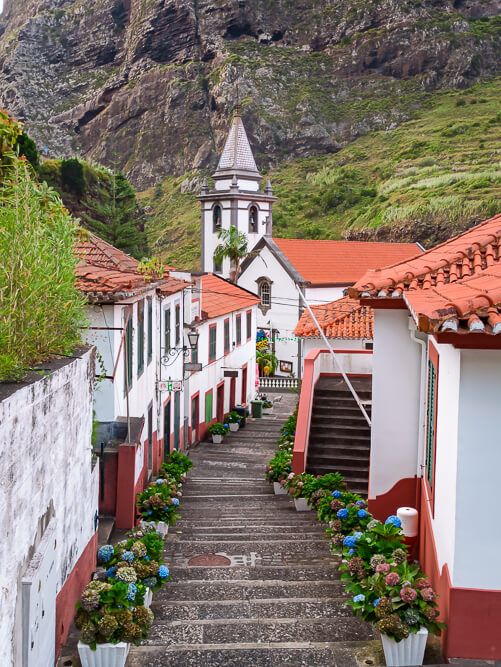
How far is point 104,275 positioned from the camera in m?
11.6

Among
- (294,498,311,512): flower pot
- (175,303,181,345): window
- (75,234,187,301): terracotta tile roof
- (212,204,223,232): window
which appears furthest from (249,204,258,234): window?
(294,498,311,512): flower pot

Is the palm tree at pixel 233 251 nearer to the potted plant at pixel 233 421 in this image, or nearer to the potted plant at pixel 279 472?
the potted plant at pixel 233 421

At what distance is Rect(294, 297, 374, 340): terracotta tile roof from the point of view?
2261 cm

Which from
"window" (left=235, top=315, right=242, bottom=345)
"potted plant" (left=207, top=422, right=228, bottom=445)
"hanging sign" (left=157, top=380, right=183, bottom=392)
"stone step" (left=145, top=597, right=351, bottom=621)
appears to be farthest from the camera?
"window" (left=235, top=315, right=242, bottom=345)

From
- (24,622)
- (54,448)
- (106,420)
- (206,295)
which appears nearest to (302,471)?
(106,420)

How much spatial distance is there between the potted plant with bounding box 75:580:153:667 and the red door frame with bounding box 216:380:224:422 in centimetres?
2079

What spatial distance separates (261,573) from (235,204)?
42.3 meters

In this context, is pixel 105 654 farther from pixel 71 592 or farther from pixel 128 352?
pixel 128 352

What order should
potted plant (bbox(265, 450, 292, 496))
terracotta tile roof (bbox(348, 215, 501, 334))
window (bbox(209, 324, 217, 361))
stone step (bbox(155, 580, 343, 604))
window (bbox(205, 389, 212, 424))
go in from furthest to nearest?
window (bbox(209, 324, 217, 361)), window (bbox(205, 389, 212, 424)), potted plant (bbox(265, 450, 292, 496)), stone step (bbox(155, 580, 343, 604)), terracotta tile roof (bbox(348, 215, 501, 334))

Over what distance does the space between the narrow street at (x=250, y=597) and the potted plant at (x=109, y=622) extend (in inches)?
14.5

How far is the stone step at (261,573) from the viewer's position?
8.55m

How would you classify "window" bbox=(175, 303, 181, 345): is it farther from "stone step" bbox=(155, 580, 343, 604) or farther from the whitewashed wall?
the whitewashed wall

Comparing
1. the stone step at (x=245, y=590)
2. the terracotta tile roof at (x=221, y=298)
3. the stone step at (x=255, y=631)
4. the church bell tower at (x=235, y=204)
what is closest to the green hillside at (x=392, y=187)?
the church bell tower at (x=235, y=204)

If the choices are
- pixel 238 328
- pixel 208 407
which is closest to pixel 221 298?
pixel 238 328
